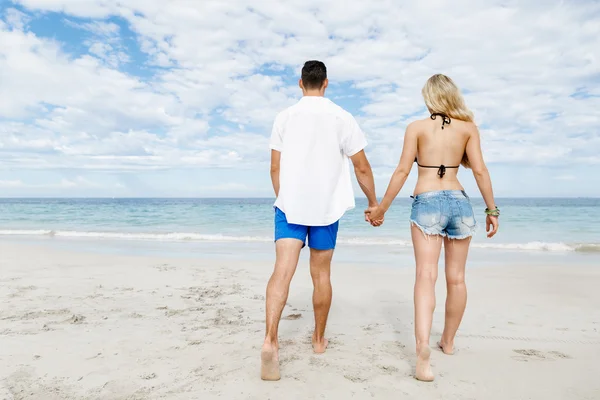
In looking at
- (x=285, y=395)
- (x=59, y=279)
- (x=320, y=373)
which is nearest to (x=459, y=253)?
(x=320, y=373)

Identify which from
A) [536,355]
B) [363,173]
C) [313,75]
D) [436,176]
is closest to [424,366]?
[536,355]

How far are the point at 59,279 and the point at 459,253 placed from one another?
583 centimetres

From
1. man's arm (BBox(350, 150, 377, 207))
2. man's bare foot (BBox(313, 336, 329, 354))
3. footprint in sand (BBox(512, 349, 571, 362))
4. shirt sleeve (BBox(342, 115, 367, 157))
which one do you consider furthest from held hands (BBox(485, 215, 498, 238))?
man's bare foot (BBox(313, 336, 329, 354))

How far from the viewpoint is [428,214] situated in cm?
321

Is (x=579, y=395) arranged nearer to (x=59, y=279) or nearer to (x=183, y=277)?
(x=183, y=277)

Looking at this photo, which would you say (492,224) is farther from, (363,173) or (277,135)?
(277,135)

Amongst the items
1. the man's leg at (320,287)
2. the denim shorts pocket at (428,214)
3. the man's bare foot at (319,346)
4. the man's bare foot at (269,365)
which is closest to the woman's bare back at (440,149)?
the denim shorts pocket at (428,214)

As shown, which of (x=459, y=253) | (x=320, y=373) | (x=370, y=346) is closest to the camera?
(x=320, y=373)

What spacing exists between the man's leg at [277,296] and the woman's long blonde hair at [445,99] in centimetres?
142

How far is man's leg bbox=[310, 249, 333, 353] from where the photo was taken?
3432 millimetres

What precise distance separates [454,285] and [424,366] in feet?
2.49

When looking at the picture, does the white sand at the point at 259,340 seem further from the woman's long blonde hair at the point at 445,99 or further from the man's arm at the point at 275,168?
the woman's long blonde hair at the point at 445,99

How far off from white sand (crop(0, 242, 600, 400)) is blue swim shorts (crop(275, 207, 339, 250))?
3.01ft

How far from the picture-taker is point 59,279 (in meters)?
6.53
